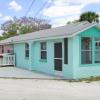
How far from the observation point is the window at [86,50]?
58.6ft

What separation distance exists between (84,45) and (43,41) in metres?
4.17

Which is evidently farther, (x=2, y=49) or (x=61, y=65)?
(x=2, y=49)

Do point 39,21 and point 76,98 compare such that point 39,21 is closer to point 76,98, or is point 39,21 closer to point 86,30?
point 86,30

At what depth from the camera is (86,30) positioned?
58.5ft

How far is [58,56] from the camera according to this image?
19.1m

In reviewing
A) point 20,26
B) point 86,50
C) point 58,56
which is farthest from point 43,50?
point 20,26

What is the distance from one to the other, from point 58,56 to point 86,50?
2.10 m

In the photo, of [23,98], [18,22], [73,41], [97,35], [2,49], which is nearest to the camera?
[23,98]

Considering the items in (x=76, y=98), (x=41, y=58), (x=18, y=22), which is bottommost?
(x=76, y=98)

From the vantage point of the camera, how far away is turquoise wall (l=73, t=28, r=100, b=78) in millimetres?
17292

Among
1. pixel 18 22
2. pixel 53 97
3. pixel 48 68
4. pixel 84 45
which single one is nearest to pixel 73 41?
pixel 84 45

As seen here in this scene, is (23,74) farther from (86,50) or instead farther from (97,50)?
(97,50)

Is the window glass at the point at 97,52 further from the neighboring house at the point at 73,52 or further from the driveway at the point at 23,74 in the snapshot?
the driveway at the point at 23,74

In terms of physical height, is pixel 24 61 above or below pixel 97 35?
below
